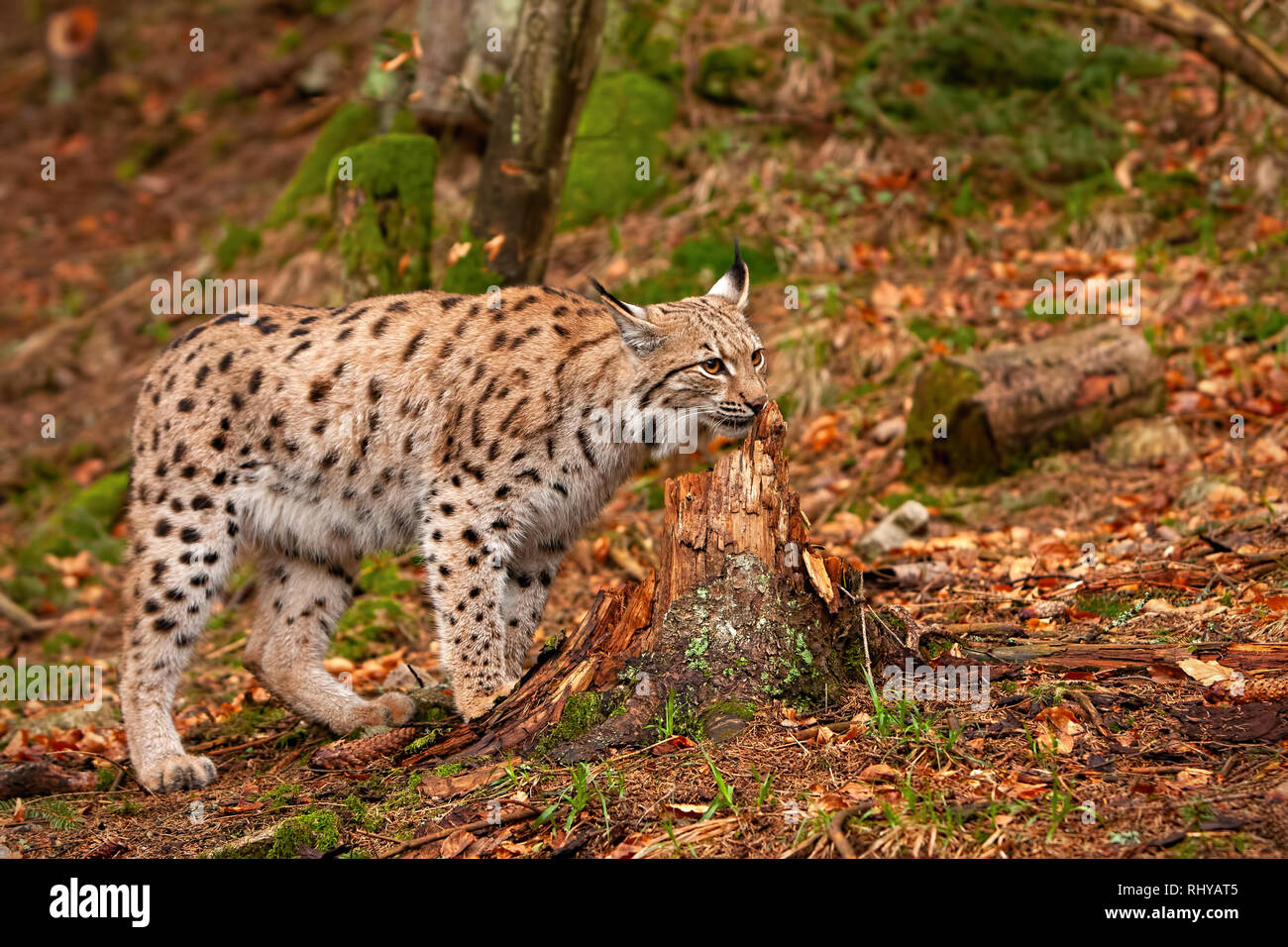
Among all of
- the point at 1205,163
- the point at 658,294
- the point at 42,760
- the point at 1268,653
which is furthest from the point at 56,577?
the point at 1205,163

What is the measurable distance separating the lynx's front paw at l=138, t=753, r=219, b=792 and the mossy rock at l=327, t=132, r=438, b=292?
3.63 m

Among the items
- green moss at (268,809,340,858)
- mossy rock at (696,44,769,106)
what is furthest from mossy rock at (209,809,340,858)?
mossy rock at (696,44,769,106)

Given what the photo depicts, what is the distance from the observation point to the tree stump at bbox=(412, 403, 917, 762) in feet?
14.7

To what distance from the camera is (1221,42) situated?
841cm

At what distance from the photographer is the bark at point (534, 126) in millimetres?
7461

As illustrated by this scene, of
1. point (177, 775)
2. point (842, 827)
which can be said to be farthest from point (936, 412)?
point (177, 775)

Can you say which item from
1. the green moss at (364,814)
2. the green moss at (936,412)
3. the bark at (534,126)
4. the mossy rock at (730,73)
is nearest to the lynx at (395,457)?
the green moss at (364,814)

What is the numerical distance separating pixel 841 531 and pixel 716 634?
3.40m

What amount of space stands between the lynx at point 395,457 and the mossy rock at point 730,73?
245 inches

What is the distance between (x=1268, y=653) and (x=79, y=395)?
11.7 meters

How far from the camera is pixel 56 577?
9.64 metres

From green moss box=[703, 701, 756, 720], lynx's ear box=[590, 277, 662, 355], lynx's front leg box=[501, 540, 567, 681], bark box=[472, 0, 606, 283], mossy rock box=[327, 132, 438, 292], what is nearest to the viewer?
green moss box=[703, 701, 756, 720]

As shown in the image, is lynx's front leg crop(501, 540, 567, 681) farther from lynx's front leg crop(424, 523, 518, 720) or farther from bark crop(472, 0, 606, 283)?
bark crop(472, 0, 606, 283)

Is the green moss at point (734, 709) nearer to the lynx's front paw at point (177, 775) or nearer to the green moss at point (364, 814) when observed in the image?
the green moss at point (364, 814)
